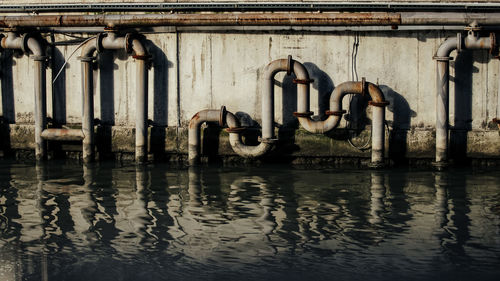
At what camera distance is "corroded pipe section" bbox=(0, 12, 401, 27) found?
58.7 ft

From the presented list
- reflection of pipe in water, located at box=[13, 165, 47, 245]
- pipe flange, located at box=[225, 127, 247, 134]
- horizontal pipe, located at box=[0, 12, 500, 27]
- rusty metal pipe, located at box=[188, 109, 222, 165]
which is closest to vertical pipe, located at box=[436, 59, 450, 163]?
horizontal pipe, located at box=[0, 12, 500, 27]

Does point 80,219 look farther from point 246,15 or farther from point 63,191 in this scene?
point 246,15

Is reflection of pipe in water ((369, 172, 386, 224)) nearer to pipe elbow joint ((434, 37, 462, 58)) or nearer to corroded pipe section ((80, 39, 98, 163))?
pipe elbow joint ((434, 37, 462, 58))

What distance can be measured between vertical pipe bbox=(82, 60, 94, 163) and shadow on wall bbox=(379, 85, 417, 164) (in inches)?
269

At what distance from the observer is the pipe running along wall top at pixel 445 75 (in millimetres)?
17750

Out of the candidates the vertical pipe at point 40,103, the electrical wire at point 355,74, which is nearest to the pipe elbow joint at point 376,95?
the electrical wire at point 355,74

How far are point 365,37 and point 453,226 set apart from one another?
674 cm

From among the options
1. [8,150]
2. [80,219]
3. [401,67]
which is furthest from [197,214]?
[8,150]

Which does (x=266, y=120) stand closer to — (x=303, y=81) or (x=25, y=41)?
(x=303, y=81)

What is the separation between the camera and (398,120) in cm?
1859

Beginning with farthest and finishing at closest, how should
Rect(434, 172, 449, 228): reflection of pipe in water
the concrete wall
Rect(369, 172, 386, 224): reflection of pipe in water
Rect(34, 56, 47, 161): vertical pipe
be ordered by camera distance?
Rect(34, 56, 47, 161): vertical pipe → the concrete wall → Rect(369, 172, 386, 224): reflection of pipe in water → Rect(434, 172, 449, 228): reflection of pipe in water

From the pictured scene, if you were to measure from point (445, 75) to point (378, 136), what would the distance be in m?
1.99

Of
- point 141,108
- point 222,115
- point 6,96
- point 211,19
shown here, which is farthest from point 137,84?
point 6,96

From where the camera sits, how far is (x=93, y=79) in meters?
19.8
